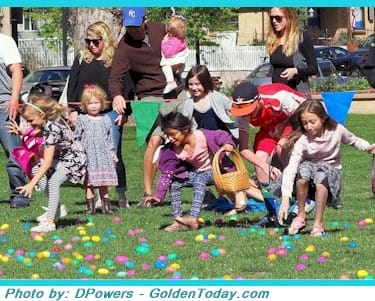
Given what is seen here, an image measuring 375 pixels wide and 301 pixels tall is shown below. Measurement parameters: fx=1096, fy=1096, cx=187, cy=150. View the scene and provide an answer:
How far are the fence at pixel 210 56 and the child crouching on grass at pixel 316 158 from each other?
128 feet

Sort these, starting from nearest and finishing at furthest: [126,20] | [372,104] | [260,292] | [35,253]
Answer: [260,292] < [35,253] < [126,20] < [372,104]

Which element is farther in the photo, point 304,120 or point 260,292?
point 304,120

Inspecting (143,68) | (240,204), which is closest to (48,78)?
(143,68)

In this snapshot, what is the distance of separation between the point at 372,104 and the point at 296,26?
16377mm

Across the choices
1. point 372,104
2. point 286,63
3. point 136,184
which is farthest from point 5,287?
point 372,104

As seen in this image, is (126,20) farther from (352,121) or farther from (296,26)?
(352,121)

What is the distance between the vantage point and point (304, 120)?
901 cm

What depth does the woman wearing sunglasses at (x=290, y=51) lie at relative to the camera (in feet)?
35.4

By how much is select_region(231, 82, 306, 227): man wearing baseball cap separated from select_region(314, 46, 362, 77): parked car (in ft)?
79.9

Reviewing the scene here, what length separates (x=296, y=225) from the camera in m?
9.09

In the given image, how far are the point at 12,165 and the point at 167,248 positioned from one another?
3842mm

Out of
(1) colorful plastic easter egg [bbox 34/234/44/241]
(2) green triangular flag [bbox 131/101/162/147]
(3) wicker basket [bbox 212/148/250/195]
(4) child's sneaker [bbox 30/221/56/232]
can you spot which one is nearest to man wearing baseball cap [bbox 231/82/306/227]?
(3) wicker basket [bbox 212/148/250/195]

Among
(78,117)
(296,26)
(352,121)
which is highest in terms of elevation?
(296,26)

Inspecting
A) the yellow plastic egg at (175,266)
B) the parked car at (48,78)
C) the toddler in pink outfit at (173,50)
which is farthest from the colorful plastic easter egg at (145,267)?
the parked car at (48,78)
